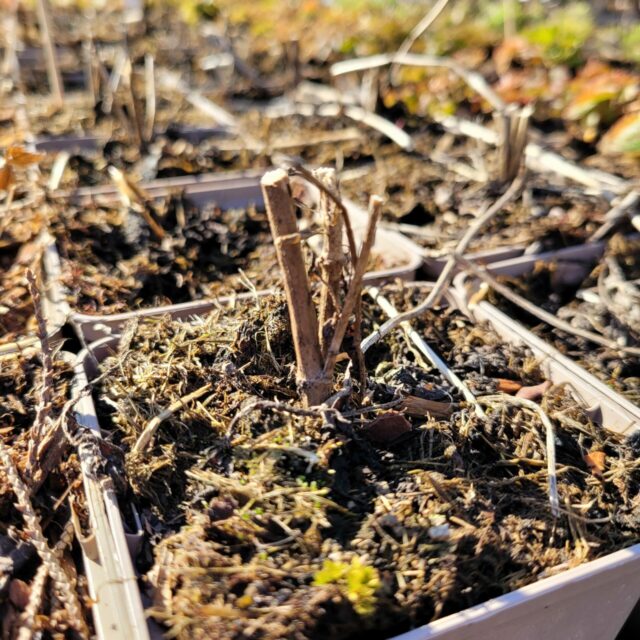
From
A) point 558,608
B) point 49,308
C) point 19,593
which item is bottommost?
point 558,608

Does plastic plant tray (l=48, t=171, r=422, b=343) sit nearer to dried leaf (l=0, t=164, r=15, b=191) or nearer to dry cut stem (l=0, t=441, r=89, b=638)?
dried leaf (l=0, t=164, r=15, b=191)

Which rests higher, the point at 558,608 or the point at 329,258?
the point at 329,258

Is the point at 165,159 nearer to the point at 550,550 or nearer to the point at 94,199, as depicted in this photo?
the point at 94,199

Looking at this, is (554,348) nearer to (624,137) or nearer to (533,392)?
(533,392)

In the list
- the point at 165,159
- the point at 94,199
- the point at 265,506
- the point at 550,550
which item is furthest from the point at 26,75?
the point at 550,550

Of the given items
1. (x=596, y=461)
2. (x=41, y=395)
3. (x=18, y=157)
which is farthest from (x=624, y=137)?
(x=41, y=395)
